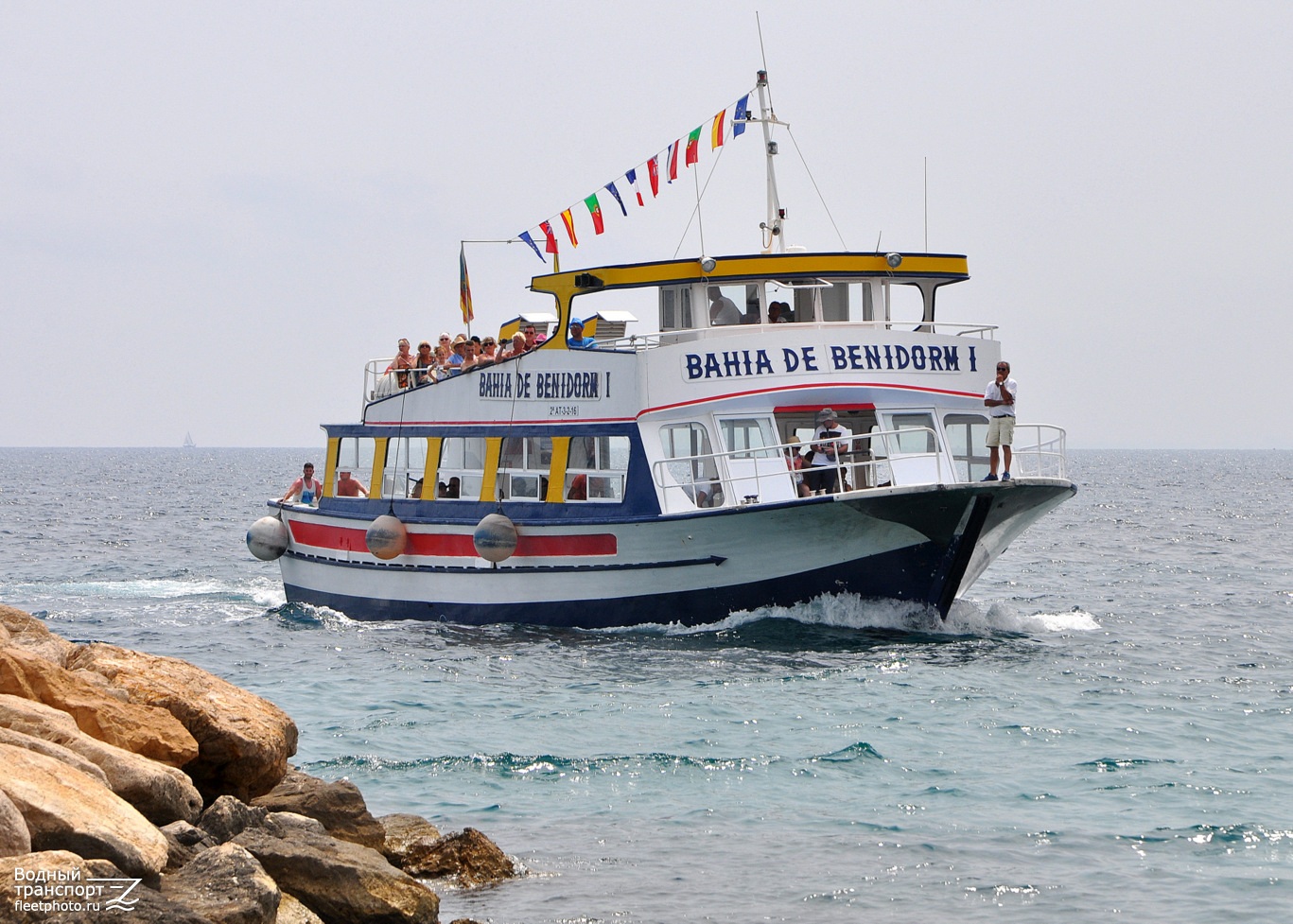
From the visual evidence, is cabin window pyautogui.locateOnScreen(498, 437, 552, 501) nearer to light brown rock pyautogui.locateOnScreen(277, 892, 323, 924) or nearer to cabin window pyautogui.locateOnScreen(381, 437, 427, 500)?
cabin window pyautogui.locateOnScreen(381, 437, 427, 500)

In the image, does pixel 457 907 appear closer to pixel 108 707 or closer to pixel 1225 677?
pixel 108 707

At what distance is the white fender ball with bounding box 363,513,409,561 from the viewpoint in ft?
69.6

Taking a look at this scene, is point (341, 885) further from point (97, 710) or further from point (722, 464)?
point (722, 464)

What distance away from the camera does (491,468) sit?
20.8 metres

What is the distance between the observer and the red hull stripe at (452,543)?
19.1 metres

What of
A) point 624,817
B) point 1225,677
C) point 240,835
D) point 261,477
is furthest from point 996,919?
point 261,477

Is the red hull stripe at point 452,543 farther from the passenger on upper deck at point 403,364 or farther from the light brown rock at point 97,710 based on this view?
the light brown rock at point 97,710

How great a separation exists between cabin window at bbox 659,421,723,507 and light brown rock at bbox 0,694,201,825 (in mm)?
9954

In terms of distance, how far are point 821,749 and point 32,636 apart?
6.49 m

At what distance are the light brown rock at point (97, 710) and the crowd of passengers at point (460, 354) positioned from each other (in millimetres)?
10600

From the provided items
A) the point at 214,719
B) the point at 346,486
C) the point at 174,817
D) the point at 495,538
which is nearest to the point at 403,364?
the point at 346,486

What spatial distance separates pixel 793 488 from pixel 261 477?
107m

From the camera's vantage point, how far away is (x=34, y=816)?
7.63 m

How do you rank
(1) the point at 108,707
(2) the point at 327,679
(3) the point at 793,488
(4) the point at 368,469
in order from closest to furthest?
(1) the point at 108,707
(2) the point at 327,679
(3) the point at 793,488
(4) the point at 368,469
